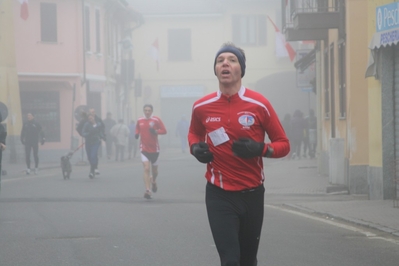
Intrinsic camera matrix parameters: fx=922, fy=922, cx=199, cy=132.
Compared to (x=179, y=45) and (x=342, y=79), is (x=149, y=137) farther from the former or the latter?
(x=179, y=45)

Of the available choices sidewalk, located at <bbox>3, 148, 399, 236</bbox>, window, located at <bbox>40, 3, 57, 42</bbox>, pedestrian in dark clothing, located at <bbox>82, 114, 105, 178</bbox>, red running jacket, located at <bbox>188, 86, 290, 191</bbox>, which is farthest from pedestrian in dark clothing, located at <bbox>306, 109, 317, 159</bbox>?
red running jacket, located at <bbox>188, 86, 290, 191</bbox>

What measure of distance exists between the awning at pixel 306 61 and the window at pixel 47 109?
1186 centimetres

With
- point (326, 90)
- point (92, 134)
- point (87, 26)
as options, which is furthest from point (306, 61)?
point (87, 26)

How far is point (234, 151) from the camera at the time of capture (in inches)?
228

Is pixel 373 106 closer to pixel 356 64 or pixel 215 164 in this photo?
pixel 356 64

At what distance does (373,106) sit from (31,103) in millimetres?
24256

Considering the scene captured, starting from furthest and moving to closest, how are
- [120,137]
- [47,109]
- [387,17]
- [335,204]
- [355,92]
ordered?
[47,109] < [120,137] < [355,92] < [335,204] < [387,17]

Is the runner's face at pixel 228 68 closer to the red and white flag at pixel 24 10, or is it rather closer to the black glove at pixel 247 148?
the black glove at pixel 247 148

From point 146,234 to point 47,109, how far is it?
90.8ft

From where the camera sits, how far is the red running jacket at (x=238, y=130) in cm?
590

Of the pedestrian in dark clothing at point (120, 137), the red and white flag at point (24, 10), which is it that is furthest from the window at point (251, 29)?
the red and white flag at point (24, 10)

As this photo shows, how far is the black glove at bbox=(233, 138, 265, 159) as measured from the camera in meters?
5.72

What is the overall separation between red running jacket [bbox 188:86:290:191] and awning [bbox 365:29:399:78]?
846 centimetres

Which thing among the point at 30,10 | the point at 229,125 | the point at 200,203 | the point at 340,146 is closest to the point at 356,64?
the point at 340,146
